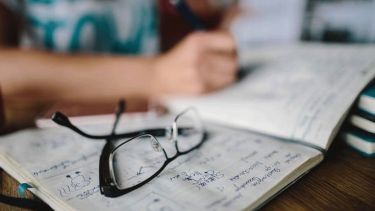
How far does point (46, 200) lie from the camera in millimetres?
262

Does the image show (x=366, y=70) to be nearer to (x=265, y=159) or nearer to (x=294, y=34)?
(x=265, y=159)

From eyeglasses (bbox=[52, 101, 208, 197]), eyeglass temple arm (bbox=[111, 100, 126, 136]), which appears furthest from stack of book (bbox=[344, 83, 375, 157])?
eyeglass temple arm (bbox=[111, 100, 126, 136])

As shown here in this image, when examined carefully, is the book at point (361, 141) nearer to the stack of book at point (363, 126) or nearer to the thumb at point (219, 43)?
the stack of book at point (363, 126)

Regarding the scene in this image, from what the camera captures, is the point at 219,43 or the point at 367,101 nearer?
the point at 367,101

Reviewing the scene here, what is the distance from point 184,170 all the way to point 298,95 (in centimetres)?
20

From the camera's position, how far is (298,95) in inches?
16.4

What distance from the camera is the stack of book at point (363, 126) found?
34 centimetres

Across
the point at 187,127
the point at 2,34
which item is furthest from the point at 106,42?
the point at 187,127

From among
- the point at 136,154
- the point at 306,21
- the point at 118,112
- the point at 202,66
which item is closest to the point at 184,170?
the point at 136,154

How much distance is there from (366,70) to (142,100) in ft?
1.08

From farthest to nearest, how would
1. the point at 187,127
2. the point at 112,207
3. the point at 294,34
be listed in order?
the point at 294,34, the point at 187,127, the point at 112,207

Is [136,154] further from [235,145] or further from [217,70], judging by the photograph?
[217,70]

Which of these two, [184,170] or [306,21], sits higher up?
[306,21]

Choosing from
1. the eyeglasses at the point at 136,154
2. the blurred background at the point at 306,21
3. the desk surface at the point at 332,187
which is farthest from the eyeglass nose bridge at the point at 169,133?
the blurred background at the point at 306,21
